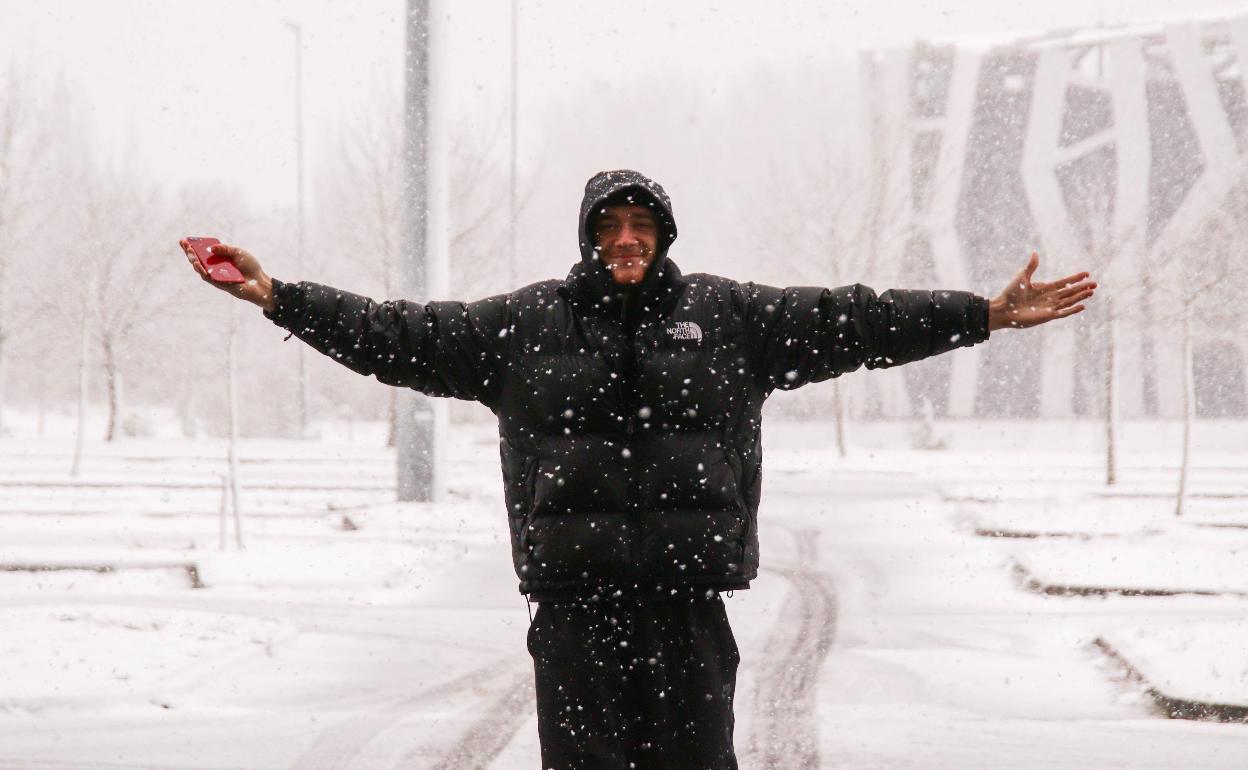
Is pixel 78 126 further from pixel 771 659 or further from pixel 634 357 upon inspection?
pixel 634 357

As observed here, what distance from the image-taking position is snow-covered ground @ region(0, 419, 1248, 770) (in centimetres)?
493

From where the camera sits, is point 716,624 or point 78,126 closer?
point 716,624

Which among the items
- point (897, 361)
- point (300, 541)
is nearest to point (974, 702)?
Answer: point (897, 361)

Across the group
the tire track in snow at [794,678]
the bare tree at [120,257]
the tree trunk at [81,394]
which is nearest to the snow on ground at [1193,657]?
the tire track in snow at [794,678]

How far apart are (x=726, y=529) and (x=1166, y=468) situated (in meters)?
18.9

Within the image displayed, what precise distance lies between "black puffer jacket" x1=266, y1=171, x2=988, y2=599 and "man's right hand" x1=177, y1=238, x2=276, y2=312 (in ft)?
0.11

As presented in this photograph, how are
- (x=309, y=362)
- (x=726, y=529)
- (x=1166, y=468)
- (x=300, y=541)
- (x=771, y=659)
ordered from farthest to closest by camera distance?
1. (x=309, y=362)
2. (x=1166, y=468)
3. (x=300, y=541)
4. (x=771, y=659)
5. (x=726, y=529)

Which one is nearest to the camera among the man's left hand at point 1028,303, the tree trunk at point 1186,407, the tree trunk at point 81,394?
the man's left hand at point 1028,303

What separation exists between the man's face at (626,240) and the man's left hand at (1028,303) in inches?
32.2

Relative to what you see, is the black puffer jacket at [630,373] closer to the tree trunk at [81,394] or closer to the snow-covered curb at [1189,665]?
the snow-covered curb at [1189,665]

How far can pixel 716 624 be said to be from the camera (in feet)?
9.34

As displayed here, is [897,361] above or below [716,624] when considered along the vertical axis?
above

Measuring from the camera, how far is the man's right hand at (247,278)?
2857 millimetres

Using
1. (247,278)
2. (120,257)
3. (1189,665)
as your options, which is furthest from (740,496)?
(120,257)
